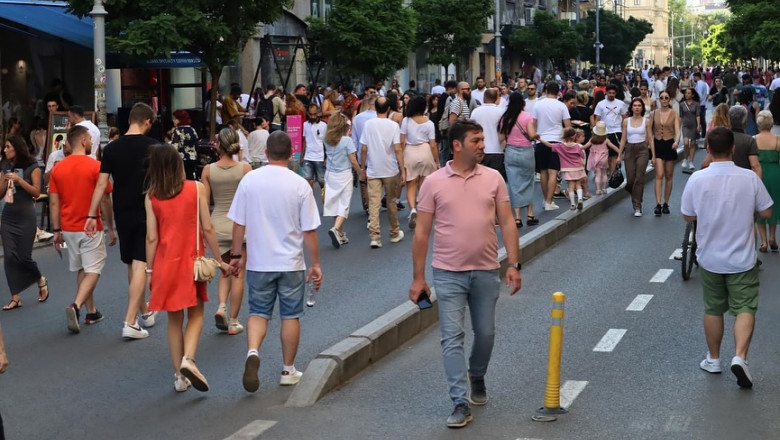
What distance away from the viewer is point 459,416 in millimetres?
7164

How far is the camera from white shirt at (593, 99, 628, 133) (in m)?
19.5

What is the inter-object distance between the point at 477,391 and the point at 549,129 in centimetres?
984

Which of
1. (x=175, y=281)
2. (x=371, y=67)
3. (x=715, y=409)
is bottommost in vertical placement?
(x=715, y=409)

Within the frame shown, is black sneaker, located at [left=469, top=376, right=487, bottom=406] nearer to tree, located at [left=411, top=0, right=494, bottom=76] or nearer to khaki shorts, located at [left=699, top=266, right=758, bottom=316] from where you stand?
khaki shorts, located at [left=699, top=266, right=758, bottom=316]

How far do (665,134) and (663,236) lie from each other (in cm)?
206

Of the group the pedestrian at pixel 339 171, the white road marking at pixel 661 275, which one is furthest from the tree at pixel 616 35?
the white road marking at pixel 661 275

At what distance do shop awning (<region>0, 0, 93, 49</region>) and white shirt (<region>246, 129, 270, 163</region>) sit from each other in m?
5.59

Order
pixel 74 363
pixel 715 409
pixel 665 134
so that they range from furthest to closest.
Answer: pixel 665 134 → pixel 74 363 → pixel 715 409

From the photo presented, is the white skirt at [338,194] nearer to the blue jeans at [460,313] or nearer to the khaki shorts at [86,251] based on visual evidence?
the khaki shorts at [86,251]

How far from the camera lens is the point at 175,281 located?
811 centimetres

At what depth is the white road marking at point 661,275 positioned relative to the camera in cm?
1255

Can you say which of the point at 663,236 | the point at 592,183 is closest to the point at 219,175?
the point at 663,236

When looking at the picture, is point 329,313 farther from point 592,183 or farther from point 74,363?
point 592,183

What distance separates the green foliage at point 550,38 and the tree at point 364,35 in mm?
29008
